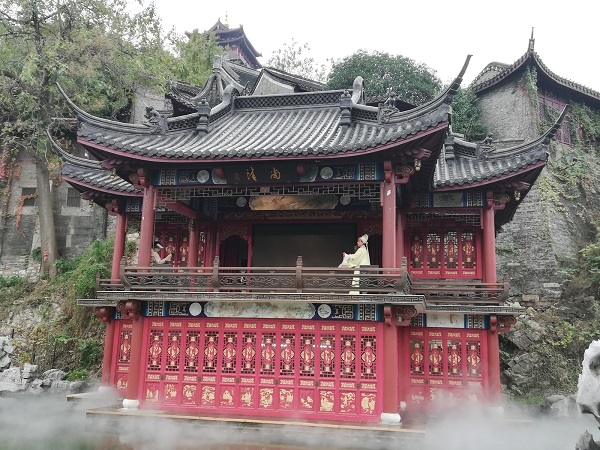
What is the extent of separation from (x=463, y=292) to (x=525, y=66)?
1751cm

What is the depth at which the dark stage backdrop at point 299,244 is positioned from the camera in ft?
52.5

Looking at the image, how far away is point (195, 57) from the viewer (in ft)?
105

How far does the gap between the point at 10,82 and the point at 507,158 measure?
2033 cm

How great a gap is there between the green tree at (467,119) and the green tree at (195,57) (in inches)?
530

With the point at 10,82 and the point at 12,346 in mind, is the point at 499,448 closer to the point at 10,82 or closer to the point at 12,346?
the point at 12,346

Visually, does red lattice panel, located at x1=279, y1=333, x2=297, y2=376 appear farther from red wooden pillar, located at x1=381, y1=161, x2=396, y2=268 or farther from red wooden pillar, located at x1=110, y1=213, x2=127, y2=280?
red wooden pillar, located at x1=110, y1=213, x2=127, y2=280

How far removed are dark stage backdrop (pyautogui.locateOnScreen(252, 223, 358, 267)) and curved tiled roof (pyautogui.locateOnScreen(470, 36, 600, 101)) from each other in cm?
1632

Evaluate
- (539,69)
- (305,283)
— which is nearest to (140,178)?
(305,283)

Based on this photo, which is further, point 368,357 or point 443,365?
point 443,365

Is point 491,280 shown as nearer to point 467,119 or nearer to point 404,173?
point 404,173

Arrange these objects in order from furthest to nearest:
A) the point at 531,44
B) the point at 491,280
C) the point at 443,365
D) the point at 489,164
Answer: the point at 531,44, the point at 489,164, the point at 491,280, the point at 443,365

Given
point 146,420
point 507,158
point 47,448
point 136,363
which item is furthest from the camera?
point 507,158

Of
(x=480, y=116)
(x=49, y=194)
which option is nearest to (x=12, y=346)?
(x=49, y=194)

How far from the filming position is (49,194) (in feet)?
83.5
